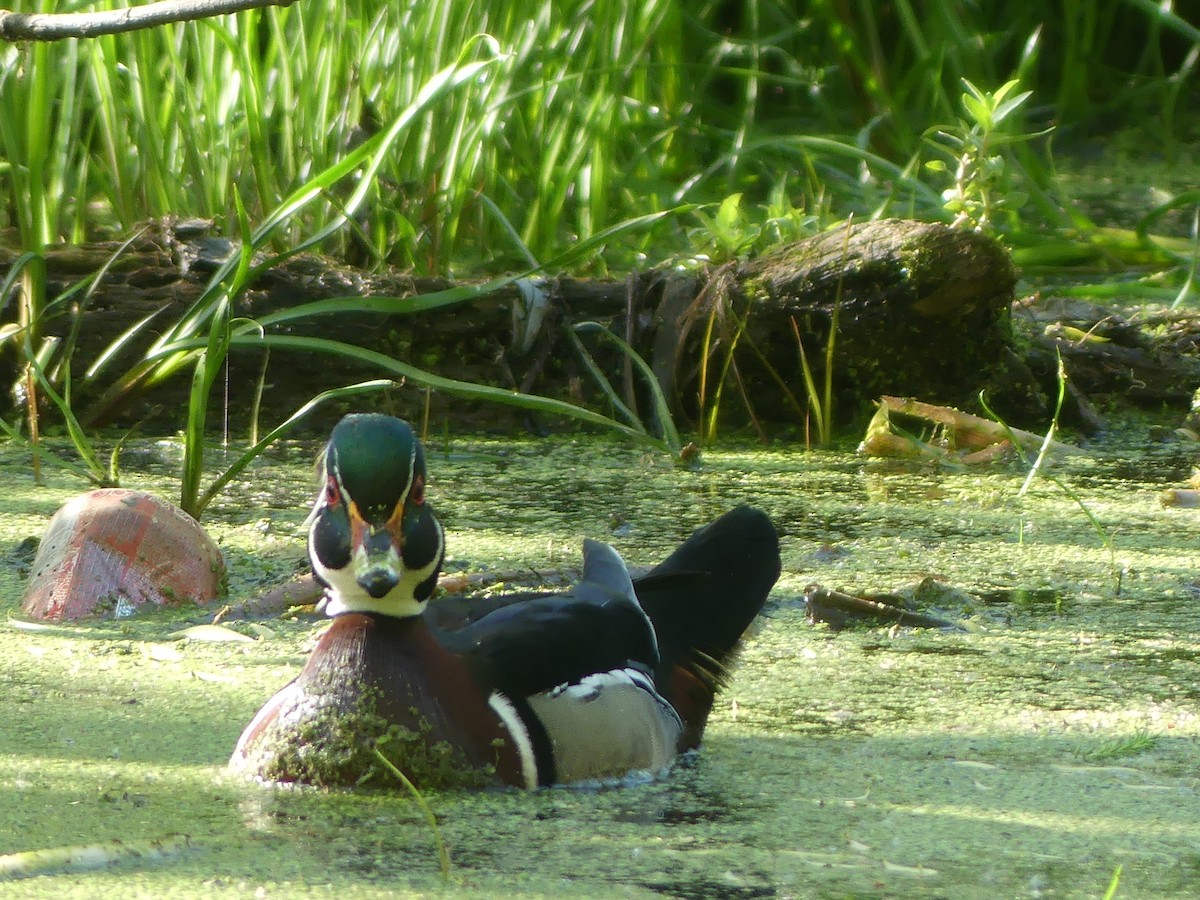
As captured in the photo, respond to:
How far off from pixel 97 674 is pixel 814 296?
1900mm

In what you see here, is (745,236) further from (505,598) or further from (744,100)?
(744,100)

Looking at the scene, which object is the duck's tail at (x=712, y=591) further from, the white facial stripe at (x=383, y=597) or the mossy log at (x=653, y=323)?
the mossy log at (x=653, y=323)

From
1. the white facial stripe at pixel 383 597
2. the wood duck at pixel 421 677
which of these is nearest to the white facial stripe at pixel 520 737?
the wood duck at pixel 421 677

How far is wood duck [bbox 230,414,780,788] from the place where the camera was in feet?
6.13

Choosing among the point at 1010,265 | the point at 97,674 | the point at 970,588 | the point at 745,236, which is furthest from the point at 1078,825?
the point at 745,236

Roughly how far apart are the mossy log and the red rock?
89 cm

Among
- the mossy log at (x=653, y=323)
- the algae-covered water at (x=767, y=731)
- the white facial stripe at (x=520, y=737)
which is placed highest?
the mossy log at (x=653, y=323)

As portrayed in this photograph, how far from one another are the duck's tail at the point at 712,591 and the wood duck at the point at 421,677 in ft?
0.54

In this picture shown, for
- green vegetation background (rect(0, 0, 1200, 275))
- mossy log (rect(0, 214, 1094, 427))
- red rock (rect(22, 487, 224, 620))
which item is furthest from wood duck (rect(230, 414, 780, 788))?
mossy log (rect(0, 214, 1094, 427))

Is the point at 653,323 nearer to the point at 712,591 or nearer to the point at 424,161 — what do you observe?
the point at 424,161

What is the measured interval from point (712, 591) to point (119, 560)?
89 centimetres

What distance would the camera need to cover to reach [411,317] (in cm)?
364

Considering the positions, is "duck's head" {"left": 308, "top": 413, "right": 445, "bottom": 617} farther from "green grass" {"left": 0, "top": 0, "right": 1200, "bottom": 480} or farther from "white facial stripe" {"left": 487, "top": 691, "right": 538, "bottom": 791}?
"green grass" {"left": 0, "top": 0, "right": 1200, "bottom": 480}

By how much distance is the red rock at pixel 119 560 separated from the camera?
8.27ft
